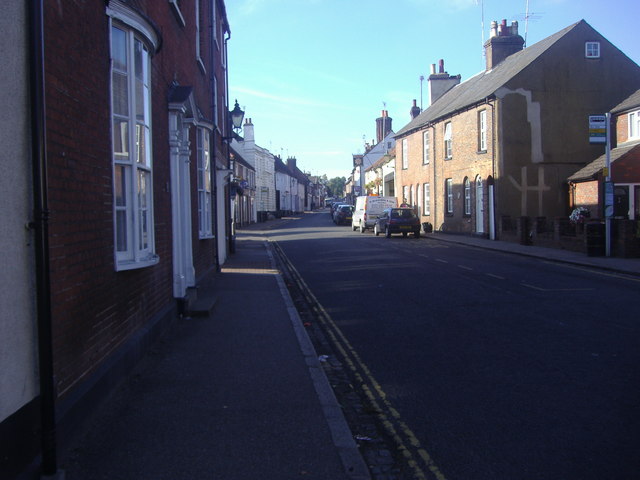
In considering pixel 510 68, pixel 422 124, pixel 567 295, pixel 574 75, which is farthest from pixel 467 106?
pixel 567 295

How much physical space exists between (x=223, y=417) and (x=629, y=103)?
87.2ft

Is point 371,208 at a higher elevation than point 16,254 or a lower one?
higher

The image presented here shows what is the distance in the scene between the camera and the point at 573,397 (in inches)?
207

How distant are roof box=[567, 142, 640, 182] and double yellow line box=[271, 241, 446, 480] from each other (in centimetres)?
1978

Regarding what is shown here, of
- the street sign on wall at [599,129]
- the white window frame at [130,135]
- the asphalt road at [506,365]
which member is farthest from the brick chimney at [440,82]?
the white window frame at [130,135]

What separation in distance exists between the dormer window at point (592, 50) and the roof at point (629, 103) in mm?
2582

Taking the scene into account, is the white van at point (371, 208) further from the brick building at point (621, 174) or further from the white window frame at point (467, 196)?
the brick building at point (621, 174)

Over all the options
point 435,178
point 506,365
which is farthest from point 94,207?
point 435,178

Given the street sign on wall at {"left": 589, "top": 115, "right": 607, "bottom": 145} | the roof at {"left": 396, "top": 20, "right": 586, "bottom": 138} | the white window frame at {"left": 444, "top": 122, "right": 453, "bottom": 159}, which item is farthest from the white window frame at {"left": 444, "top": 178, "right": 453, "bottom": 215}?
the street sign on wall at {"left": 589, "top": 115, "right": 607, "bottom": 145}

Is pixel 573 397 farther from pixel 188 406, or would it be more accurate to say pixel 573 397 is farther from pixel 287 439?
pixel 188 406

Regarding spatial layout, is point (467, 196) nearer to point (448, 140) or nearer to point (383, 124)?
point (448, 140)

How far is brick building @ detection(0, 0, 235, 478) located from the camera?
3.47 metres

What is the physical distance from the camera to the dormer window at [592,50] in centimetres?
2750

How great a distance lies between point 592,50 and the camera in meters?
27.5
